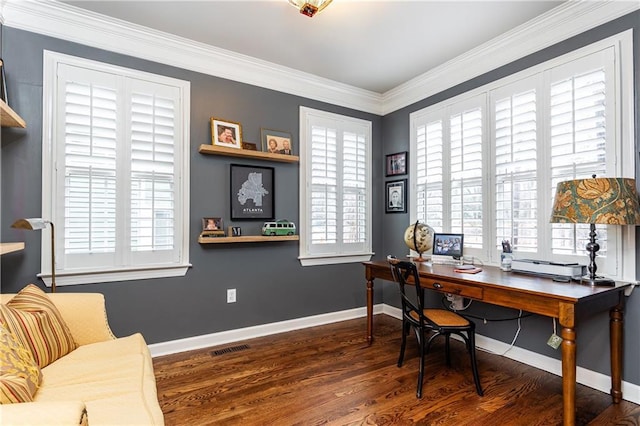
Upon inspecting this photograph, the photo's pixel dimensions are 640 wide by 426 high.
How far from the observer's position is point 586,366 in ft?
7.52

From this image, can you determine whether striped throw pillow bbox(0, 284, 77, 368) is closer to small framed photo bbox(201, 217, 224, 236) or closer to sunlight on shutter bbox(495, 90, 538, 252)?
small framed photo bbox(201, 217, 224, 236)

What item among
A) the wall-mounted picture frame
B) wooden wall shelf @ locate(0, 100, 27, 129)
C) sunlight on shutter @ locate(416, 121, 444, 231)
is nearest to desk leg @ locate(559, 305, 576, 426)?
sunlight on shutter @ locate(416, 121, 444, 231)

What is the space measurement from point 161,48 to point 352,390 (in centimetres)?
306

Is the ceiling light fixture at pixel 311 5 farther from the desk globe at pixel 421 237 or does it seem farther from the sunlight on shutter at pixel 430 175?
the desk globe at pixel 421 237

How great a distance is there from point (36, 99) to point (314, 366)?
2.82m

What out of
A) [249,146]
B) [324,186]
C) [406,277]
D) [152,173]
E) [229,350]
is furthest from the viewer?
[324,186]

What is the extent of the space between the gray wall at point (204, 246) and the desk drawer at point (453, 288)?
4.61ft

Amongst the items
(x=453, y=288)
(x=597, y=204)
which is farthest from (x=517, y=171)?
(x=453, y=288)

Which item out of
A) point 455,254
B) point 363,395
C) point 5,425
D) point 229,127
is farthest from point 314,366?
point 229,127

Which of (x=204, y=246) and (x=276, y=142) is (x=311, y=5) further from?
(x=204, y=246)

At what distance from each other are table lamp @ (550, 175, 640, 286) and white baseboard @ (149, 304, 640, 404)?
0.75m

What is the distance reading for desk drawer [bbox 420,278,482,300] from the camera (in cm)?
217

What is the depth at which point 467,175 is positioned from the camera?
3.07 meters

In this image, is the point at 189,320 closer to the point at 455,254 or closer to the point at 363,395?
the point at 363,395
